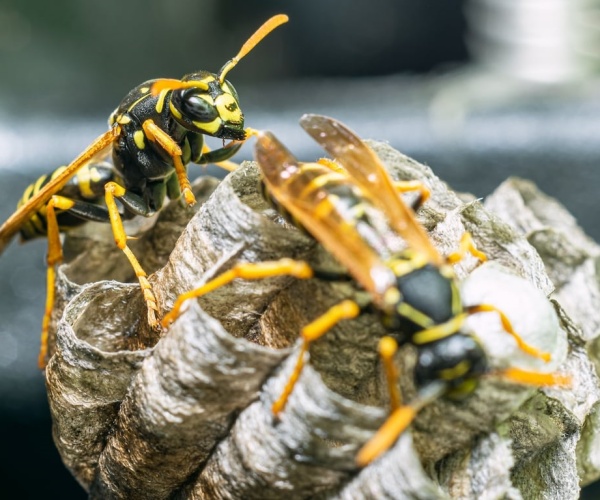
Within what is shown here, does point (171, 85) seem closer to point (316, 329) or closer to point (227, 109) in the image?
point (227, 109)

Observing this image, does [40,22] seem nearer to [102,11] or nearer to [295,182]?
[102,11]

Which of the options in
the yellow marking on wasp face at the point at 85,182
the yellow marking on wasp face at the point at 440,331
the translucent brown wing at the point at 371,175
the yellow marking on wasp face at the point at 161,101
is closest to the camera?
the yellow marking on wasp face at the point at 440,331

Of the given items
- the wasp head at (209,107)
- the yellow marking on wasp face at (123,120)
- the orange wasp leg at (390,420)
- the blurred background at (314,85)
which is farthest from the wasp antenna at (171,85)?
the blurred background at (314,85)

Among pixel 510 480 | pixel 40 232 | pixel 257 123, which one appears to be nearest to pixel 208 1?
pixel 257 123

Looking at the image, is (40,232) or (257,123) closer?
(40,232)

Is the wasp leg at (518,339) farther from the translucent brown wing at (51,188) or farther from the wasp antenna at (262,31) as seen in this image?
the translucent brown wing at (51,188)

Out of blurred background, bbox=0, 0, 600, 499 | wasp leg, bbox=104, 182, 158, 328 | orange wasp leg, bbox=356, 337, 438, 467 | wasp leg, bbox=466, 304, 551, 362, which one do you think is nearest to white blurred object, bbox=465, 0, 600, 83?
blurred background, bbox=0, 0, 600, 499
